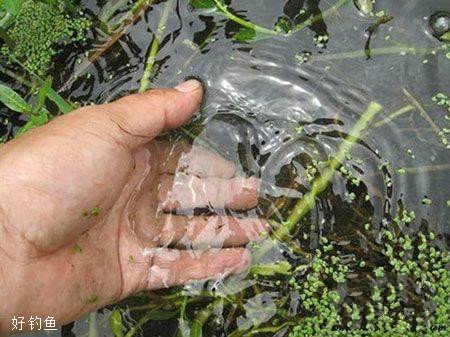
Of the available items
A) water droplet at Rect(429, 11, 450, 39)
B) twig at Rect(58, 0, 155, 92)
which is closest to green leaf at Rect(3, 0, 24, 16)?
twig at Rect(58, 0, 155, 92)

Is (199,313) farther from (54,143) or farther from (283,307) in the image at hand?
(54,143)

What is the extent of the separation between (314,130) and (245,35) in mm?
415

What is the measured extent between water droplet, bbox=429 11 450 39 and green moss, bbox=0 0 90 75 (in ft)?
4.05

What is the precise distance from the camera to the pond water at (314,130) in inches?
89.7

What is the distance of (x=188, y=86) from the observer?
230cm

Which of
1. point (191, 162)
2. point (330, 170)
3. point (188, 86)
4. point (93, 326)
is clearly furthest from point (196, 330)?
point (188, 86)

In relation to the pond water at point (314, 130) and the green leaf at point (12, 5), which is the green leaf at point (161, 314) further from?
the green leaf at point (12, 5)

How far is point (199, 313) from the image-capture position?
2.40 meters

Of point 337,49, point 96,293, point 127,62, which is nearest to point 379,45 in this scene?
point 337,49

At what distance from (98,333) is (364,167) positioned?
1.13m

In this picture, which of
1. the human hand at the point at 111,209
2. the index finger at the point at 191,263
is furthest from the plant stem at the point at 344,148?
the index finger at the point at 191,263

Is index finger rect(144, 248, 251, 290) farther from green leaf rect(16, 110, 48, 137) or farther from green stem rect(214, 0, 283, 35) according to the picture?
green stem rect(214, 0, 283, 35)

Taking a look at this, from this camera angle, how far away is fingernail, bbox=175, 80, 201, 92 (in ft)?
7.49

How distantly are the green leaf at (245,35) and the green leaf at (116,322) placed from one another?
3.50 feet
